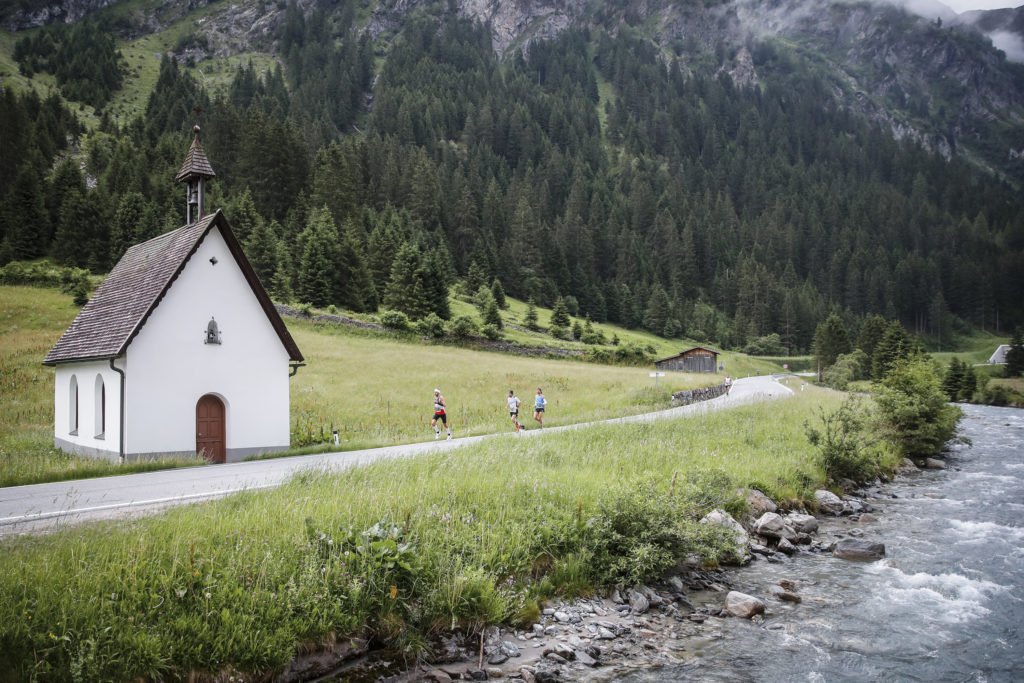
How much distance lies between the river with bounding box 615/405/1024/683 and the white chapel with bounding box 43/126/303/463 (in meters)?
18.2

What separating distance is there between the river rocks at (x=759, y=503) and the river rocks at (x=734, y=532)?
6.69 ft

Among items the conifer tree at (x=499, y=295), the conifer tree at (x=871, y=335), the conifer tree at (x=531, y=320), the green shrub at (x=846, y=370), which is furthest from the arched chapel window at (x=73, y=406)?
the conifer tree at (x=871, y=335)

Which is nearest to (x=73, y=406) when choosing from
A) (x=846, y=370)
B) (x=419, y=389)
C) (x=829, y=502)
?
(x=419, y=389)

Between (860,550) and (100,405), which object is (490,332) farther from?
(860,550)

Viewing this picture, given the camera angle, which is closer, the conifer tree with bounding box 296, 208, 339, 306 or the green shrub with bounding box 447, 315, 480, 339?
the green shrub with bounding box 447, 315, 480, 339

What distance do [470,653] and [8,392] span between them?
37.8 metres

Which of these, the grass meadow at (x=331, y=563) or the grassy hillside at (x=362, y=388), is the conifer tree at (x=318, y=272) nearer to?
the grassy hillside at (x=362, y=388)

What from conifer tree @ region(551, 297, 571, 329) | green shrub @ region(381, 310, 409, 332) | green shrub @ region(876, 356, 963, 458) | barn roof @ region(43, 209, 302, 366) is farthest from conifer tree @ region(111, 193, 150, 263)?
green shrub @ region(876, 356, 963, 458)

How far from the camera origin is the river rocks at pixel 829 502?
19203 millimetres

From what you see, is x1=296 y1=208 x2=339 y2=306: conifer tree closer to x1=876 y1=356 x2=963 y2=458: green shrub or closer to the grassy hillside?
the grassy hillside

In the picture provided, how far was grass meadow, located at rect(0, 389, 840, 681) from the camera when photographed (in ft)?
22.9

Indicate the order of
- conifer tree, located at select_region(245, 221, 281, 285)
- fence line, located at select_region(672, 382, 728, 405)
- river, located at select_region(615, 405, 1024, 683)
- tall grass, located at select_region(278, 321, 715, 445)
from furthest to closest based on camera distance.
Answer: conifer tree, located at select_region(245, 221, 281, 285)
fence line, located at select_region(672, 382, 728, 405)
tall grass, located at select_region(278, 321, 715, 445)
river, located at select_region(615, 405, 1024, 683)

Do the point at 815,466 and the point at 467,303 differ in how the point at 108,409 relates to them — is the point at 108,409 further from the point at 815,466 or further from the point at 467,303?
the point at 467,303

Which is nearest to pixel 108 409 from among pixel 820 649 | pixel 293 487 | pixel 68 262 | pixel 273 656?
pixel 293 487
